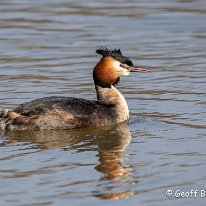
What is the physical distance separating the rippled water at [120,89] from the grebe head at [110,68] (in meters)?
0.62

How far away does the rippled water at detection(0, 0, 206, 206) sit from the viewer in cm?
885

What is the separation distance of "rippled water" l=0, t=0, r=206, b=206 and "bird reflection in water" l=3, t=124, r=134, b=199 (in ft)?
0.04

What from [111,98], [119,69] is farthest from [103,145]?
[119,69]

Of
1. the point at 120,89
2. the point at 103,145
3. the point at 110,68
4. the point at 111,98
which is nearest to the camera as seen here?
the point at 103,145

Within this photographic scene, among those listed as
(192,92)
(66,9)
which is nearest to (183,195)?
(192,92)

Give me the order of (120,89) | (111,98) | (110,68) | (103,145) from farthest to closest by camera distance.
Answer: (120,89), (111,98), (110,68), (103,145)

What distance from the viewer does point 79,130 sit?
11.5 meters

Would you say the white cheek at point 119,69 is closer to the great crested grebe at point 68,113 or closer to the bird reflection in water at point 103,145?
the great crested grebe at point 68,113

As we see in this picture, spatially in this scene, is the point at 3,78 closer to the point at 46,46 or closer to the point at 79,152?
the point at 46,46

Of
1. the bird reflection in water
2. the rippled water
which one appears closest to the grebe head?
the rippled water

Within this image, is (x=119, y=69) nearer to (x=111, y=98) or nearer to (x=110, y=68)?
(x=110, y=68)

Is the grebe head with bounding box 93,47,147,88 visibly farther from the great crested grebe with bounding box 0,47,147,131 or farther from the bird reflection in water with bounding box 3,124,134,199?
the bird reflection in water with bounding box 3,124,134,199

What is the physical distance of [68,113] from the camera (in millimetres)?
11406

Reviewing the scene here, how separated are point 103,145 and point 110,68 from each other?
5.48 feet
